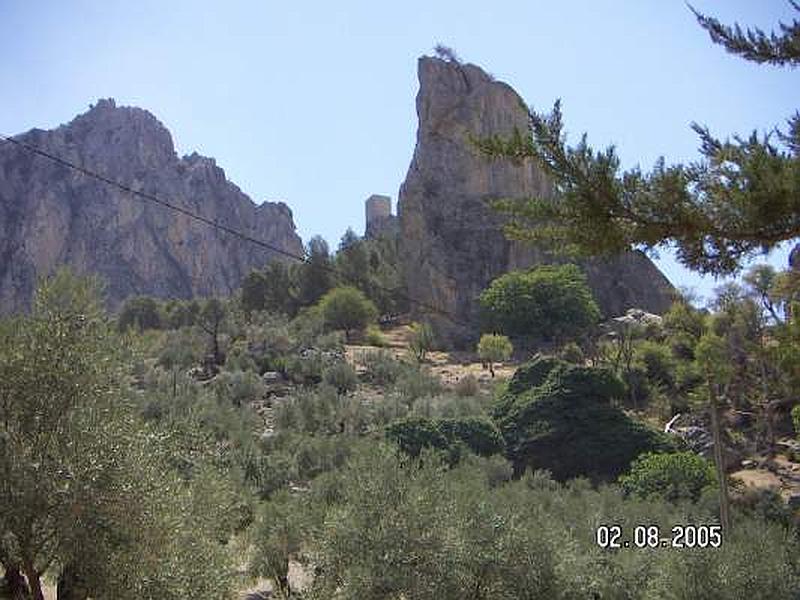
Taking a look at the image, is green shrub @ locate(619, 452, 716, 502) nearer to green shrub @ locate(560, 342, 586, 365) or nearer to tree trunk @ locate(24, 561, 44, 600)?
tree trunk @ locate(24, 561, 44, 600)

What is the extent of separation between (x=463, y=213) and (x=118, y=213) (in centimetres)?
4841

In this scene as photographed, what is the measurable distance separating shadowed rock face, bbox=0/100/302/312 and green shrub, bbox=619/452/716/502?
73864mm

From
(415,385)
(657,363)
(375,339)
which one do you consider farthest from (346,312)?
(657,363)

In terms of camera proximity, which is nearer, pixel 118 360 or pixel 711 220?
pixel 711 220

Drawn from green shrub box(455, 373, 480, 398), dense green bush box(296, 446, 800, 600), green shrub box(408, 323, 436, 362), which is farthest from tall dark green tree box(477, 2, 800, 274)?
green shrub box(408, 323, 436, 362)

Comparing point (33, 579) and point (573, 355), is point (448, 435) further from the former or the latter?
point (33, 579)

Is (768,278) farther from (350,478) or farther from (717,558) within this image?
(350,478)

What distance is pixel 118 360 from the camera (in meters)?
10.8

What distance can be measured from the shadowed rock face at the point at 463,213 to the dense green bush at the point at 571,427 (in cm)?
2936

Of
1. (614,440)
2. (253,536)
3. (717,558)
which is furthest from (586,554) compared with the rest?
(614,440)

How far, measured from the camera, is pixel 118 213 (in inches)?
3728

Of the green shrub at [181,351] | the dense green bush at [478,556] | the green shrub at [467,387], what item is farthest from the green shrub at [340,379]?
the dense green bush at [478,556]

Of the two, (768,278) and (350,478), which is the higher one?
(768,278)

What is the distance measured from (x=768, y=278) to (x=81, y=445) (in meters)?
29.2
